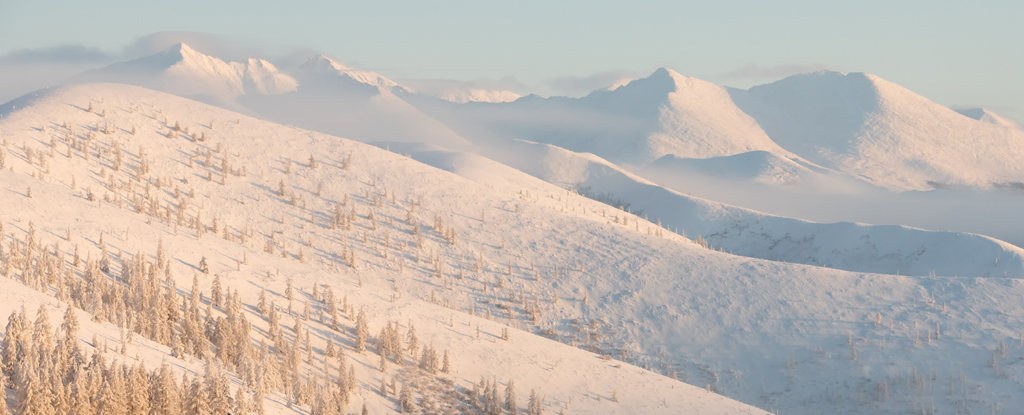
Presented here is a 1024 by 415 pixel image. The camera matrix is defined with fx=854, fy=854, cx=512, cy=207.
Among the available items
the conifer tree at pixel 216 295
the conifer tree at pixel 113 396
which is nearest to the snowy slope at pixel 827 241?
the conifer tree at pixel 216 295

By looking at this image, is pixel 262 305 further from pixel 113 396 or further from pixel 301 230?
pixel 301 230

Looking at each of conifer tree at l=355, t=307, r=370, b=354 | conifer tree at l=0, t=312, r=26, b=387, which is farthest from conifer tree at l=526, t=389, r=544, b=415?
conifer tree at l=0, t=312, r=26, b=387

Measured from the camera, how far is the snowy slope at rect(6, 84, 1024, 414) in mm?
59812

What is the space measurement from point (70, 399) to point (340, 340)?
23.2 meters

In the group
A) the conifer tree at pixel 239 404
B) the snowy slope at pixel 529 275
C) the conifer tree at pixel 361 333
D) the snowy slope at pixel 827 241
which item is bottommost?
the snowy slope at pixel 827 241

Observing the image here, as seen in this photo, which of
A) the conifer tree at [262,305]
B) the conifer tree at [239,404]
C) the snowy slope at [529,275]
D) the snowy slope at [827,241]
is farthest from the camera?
the snowy slope at [827,241]

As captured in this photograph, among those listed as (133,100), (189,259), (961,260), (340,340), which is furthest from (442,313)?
(961,260)

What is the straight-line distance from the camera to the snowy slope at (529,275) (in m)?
59.8

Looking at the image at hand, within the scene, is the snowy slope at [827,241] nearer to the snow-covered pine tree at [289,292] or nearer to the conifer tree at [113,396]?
the snow-covered pine tree at [289,292]

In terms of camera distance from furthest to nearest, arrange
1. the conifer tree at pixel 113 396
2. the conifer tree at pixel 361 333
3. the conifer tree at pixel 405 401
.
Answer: the conifer tree at pixel 361 333 < the conifer tree at pixel 405 401 < the conifer tree at pixel 113 396

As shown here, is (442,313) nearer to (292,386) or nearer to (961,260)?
(292,386)

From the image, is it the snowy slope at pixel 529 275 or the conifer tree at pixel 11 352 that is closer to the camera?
the conifer tree at pixel 11 352

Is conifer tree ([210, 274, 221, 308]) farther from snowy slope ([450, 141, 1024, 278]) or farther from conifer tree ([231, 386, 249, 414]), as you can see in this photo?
snowy slope ([450, 141, 1024, 278])

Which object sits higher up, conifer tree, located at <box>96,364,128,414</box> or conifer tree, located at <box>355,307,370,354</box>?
conifer tree, located at <box>96,364,128,414</box>
